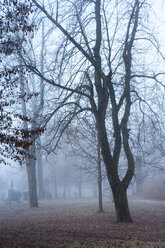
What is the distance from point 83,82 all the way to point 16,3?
533cm

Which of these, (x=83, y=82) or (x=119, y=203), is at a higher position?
(x=83, y=82)

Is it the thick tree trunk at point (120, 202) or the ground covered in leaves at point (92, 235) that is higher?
the thick tree trunk at point (120, 202)

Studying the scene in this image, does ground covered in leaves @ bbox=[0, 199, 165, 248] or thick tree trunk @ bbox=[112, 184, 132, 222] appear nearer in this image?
ground covered in leaves @ bbox=[0, 199, 165, 248]

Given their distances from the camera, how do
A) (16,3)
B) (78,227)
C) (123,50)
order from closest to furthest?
1. (16,3)
2. (78,227)
3. (123,50)

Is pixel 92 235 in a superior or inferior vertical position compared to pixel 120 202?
inferior

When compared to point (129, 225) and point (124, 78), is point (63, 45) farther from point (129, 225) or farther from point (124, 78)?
point (129, 225)

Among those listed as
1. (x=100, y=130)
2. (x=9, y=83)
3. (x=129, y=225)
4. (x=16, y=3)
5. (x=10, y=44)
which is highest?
(x=16, y=3)

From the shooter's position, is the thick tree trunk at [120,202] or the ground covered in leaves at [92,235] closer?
the ground covered in leaves at [92,235]

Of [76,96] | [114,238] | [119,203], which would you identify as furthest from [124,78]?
[114,238]

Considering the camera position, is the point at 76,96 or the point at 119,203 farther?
the point at 76,96

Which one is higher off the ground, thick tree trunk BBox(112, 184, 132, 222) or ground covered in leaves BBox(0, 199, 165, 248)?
thick tree trunk BBox(112, 184, 132, 222)

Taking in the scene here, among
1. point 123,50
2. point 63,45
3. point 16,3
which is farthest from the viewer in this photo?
point 123,50

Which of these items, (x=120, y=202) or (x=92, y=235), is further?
(x=120, y=202)

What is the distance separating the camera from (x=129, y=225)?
36.6ft
